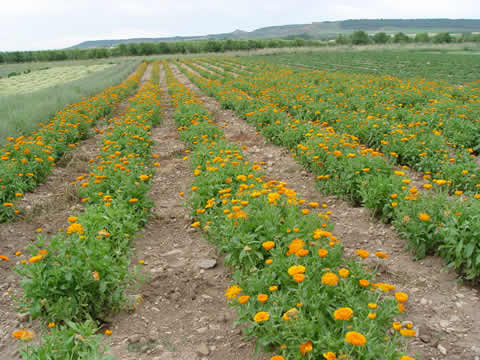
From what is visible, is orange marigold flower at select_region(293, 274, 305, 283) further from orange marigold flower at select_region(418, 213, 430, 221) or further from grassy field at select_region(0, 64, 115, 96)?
grassy field at select_region(0, 64, 115, 96)

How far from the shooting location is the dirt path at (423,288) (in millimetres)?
2709

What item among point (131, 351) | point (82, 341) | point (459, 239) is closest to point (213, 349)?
point (131, 351)

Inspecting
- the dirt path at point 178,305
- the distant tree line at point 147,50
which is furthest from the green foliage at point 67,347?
the distant tree line at point 147,50

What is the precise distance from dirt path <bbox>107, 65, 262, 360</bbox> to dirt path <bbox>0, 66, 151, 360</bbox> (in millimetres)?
921

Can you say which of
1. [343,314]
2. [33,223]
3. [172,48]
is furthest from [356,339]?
[172,48]

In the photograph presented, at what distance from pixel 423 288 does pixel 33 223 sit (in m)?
5.09

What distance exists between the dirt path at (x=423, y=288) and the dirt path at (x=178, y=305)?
1.50 m

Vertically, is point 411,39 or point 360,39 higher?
point 360,39

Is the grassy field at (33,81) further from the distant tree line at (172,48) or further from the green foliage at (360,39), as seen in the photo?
the green foliage at (360,39)

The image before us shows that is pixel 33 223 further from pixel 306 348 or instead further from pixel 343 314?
pixel 343 314

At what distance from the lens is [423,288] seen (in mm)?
3402

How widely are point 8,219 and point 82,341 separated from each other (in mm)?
3355

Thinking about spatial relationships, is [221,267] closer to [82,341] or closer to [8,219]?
[82,341]

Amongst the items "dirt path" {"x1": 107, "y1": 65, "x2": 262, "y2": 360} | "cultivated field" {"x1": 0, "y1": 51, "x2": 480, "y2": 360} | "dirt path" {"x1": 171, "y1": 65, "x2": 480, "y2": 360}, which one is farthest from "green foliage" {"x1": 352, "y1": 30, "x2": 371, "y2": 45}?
"dirt path" {"x1": 107, "y1": 65, "x2": 262, "y2": 360}
